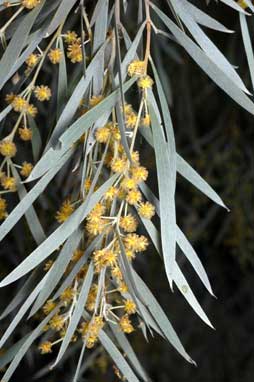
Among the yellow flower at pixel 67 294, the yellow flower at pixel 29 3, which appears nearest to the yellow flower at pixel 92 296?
the yellow flower at pixel 67 294

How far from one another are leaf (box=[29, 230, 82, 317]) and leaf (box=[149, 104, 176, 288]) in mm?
78

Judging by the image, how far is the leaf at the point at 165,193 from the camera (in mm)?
669

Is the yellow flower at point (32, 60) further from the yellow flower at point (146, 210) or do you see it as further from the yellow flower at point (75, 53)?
the yellow flower at point (146, 210)

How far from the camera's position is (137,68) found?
696mm

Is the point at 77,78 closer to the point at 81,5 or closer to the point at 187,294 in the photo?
the point at 81,5

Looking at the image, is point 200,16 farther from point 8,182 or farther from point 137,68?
point 8,182

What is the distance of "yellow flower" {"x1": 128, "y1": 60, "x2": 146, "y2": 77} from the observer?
2.28 feet

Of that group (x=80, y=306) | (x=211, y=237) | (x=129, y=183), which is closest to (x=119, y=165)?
(x=129, y=183)

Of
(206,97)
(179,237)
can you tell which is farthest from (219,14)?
(179,237)

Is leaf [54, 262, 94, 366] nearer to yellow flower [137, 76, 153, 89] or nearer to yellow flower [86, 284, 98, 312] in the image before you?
yellow flower [86, 284, 98, 312]

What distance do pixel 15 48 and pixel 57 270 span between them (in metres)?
0.19

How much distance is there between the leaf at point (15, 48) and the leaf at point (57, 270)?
14 cm

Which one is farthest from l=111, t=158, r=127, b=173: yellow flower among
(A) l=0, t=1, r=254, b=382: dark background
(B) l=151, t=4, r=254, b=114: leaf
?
(A) l=0, t=1, r=254, b=382: dark background

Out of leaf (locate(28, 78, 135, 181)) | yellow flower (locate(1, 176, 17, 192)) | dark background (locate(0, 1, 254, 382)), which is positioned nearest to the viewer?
leaf (locate(28, 78, 135, 181))
